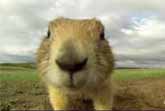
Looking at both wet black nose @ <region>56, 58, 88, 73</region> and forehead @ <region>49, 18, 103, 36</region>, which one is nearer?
wet black nose @ <region>56, 58, 88, 73</region>

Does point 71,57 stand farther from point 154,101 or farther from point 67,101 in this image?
point 154,101

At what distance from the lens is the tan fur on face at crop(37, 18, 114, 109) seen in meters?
6.41

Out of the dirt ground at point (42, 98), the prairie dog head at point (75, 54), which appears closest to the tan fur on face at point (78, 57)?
the prairie dog head at point (75, 54)

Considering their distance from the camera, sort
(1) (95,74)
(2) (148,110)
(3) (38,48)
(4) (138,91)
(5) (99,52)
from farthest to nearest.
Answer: (4) (138,91) < (2) (148,110) < (3) (38,48) < (5) (99,52) < (1) (95,74)

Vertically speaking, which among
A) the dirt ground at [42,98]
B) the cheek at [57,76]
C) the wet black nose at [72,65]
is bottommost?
the dirt ground at [42,98]

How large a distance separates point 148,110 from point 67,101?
108 inches

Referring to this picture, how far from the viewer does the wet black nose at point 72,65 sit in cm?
603

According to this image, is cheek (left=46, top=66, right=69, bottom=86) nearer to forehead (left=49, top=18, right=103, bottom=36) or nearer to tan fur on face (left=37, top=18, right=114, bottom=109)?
tan fur on face (left=37, top=18, right=114, bottom=109)

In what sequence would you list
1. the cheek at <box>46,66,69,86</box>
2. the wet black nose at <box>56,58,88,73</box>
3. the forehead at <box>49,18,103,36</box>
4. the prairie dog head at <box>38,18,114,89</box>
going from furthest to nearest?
the forehead at <box>49,18,103,36</box> < the cheek at <box>46,66,69,86</box> < the prairie dog head at <box>38,18,114,89</box> < the wet black nose at <box>56,58,88,73</box>

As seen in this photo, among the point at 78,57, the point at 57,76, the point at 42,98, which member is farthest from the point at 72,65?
the point at 42,98

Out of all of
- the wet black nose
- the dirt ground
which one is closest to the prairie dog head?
the wet black nose

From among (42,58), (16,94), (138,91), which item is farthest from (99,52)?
(138,91)

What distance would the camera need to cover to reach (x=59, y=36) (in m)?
7.28

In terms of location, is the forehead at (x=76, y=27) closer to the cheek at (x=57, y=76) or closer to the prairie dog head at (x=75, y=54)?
the prairie dog head at (x=75, y=54)
